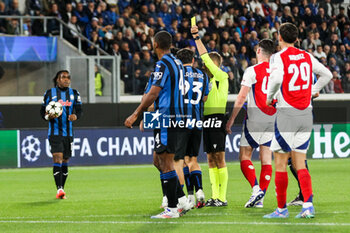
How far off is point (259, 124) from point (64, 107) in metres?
3.59

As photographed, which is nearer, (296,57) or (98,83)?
(296,57)

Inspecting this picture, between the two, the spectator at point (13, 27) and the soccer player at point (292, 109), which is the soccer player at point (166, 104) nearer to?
the soccer player at point (292, 109)

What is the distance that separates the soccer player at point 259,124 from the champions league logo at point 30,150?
976cm

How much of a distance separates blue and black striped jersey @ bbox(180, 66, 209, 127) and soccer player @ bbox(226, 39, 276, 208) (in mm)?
463

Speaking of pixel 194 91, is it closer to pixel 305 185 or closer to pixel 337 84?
pixel 305 185

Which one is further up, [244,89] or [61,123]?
[244,89]

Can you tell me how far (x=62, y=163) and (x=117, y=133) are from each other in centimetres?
750

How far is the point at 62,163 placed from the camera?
1172 centimetres

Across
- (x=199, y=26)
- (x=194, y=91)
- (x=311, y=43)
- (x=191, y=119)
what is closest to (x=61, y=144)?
(x=194, y=91)

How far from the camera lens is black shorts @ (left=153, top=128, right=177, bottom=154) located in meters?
8.09

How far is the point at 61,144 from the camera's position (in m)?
11.5

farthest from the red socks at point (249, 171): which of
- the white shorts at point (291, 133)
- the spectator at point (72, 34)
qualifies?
the spectator at point (72, 34)

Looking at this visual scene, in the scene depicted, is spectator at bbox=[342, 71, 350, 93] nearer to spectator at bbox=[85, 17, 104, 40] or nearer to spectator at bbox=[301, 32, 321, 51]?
spectator at bbox=[301, 32, 321, 51]

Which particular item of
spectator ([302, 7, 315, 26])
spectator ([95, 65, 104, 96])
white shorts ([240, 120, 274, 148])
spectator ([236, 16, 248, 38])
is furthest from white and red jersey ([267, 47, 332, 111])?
spectator ([302, 7, 315, 26])
